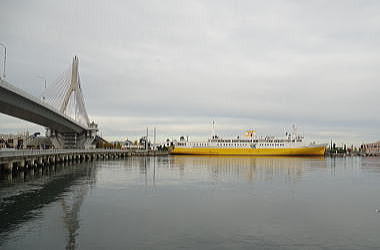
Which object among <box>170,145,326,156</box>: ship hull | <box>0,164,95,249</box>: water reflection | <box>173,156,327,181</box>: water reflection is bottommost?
<box>173,156,327,181</box>: water reflection

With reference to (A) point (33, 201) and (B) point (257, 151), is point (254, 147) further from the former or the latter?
(A) point (33, 201)

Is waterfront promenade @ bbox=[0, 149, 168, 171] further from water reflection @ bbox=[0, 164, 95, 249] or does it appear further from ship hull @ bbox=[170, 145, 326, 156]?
ship hull @ bbox=[170, 145, 326, 156]

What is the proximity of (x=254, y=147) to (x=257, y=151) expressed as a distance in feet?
4.56

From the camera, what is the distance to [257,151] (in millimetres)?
88812

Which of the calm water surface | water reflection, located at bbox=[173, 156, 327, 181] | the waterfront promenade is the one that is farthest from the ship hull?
the calm water surface

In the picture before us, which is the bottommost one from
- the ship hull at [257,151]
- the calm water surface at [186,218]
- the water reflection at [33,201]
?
the calm water surface at [186,218]

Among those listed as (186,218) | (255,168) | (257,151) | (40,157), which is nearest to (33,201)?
(186,218)

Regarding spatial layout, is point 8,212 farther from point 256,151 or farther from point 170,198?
point 256,151

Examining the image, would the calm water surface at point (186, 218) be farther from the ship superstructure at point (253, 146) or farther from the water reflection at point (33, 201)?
the ship superstructure at point (253, 146)

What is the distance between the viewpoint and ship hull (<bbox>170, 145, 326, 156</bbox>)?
85.7 m

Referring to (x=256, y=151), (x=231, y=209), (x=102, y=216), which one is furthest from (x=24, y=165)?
(x=256, y=151)

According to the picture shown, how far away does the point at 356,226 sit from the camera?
13.6 meters

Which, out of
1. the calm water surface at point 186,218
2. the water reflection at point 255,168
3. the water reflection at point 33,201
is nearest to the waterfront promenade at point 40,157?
the water reflection at point 33,201

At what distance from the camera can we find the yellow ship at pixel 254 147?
86125 mm
